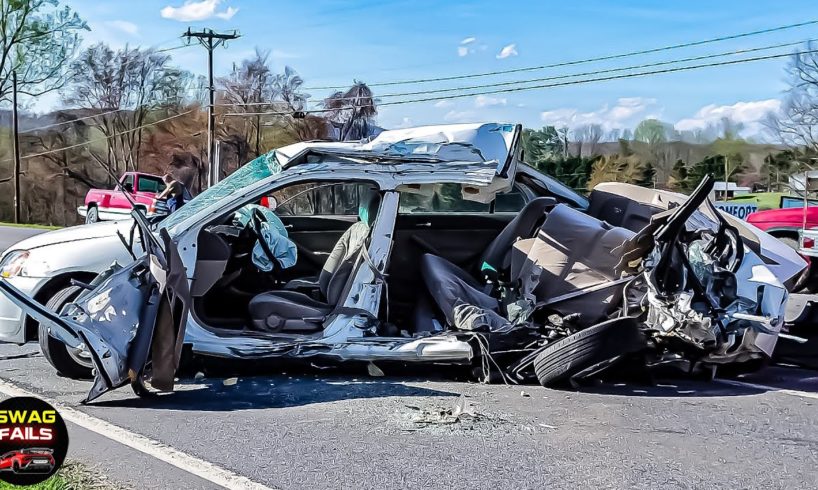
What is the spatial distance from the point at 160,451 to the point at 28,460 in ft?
2.39

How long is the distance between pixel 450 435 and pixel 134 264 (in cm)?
231

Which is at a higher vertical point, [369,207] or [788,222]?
[369,207]

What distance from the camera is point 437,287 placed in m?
5.85

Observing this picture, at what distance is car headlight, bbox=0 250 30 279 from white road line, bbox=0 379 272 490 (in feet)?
3.73

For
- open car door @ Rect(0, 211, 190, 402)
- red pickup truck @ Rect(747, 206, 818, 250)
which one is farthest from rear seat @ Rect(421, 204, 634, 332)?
red pickup truck @ Rect(747, 206, 818, 250)

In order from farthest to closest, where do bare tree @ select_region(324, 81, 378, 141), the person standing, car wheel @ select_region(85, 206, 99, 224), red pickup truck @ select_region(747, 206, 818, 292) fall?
bare tree @ select_region(324, 81, 378, 141) → car wheel @ select_region(85, 206, 99, 224) → the person standing → red pickup truck @ select_region(747, 206, 818, 292)

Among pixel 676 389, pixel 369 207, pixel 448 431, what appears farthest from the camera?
pixel 369 207

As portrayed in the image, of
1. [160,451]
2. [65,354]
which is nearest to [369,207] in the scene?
[65,354]

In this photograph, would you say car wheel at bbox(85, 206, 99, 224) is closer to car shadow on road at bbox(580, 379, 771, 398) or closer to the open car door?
the open car door

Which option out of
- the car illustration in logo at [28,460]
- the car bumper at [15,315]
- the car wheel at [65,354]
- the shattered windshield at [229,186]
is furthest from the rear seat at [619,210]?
the car illustration in logo at [28,460]

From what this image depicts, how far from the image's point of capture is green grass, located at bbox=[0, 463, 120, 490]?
10.8ft

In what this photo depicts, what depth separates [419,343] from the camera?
17.1ft

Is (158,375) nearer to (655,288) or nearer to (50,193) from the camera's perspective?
(655,288)

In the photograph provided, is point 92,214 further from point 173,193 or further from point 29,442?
point 29,442
